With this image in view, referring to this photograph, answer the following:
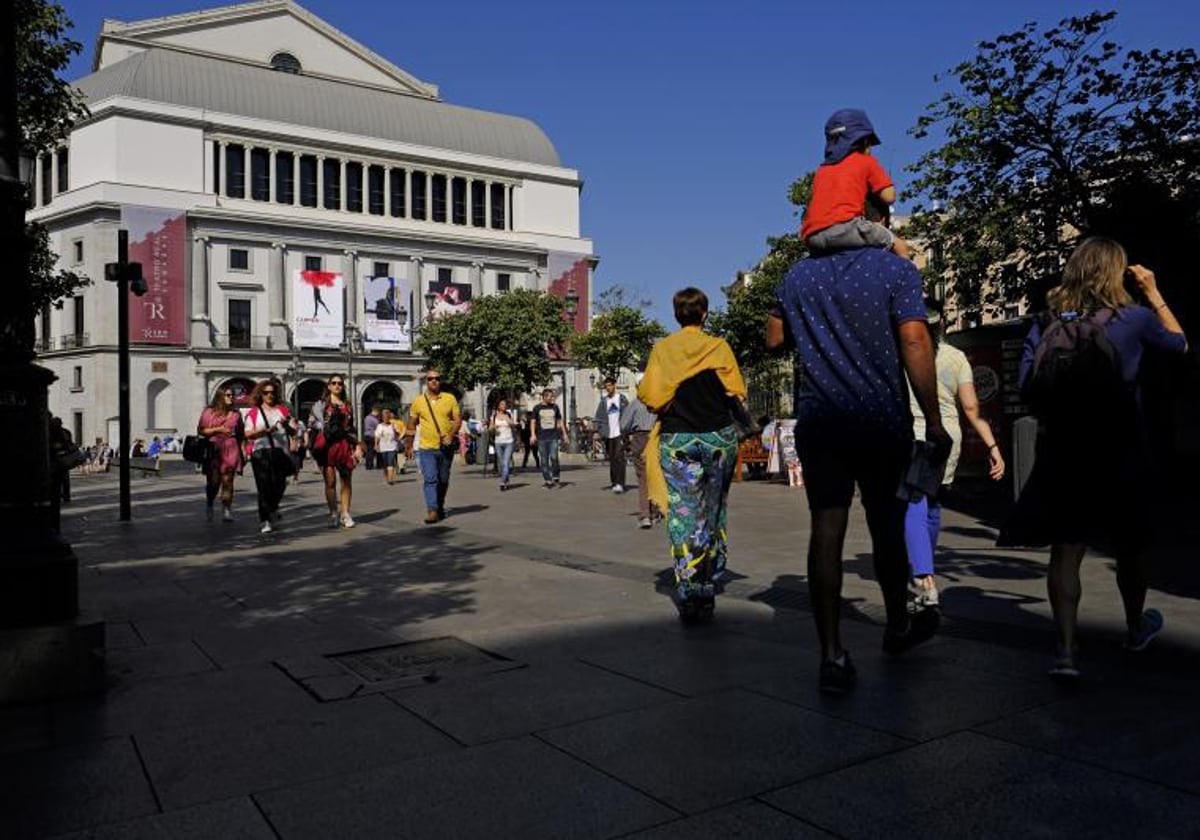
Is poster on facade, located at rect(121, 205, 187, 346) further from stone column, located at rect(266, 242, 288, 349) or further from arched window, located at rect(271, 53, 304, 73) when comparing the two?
arched window, located at rect(271, 53, 304, 73)

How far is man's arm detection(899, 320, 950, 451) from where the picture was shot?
3.67m

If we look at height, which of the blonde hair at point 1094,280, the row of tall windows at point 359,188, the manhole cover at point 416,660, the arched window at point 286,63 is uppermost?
the arched window at point 286,63

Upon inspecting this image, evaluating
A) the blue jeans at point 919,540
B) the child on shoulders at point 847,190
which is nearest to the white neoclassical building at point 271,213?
the blue jeans at point 919,540

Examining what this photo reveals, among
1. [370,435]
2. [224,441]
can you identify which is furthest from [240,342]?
[224,441]

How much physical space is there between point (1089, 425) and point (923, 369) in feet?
2.47

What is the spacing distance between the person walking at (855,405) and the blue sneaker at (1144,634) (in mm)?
1171

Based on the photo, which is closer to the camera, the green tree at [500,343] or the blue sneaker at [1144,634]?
the blue sneaker at [1144,634]

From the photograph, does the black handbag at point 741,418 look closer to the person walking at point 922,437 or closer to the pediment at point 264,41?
the person walking at point 922,437

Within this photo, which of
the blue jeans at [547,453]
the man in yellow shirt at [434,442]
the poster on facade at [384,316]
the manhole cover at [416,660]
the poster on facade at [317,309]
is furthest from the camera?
the poster on facade at [384,316]

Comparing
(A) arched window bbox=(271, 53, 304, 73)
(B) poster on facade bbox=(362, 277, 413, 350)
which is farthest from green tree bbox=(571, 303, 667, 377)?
(A) arched window bbox=(271, 53, 304, 73)

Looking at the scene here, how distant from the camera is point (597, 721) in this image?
132 inches

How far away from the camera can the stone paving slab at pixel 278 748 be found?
2865mm

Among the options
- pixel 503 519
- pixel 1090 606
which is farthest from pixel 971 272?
pixel 1090 606

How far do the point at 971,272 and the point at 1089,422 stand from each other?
1511cm
